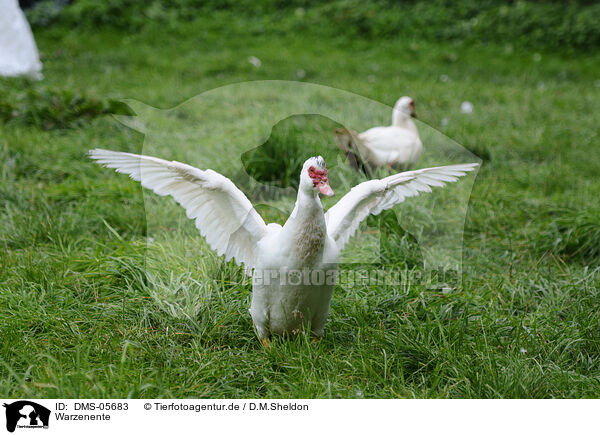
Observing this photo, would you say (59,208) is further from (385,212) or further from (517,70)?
(517,70)

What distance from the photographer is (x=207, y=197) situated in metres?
2.23

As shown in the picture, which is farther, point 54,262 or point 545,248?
point 545,248

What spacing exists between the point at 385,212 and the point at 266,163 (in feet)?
2.50

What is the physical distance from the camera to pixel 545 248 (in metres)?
3.52

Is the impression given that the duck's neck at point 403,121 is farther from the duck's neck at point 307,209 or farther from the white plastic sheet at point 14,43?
the white plastic sheet at point 14,43

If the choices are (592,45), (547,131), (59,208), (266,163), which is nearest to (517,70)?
(592,45)

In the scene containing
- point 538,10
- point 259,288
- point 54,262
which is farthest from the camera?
point 538,10

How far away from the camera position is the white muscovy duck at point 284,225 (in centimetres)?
212

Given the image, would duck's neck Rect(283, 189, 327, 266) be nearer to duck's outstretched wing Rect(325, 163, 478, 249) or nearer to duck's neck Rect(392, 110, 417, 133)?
duck's outstretched wing Rect(325, 163, 478, 249)
